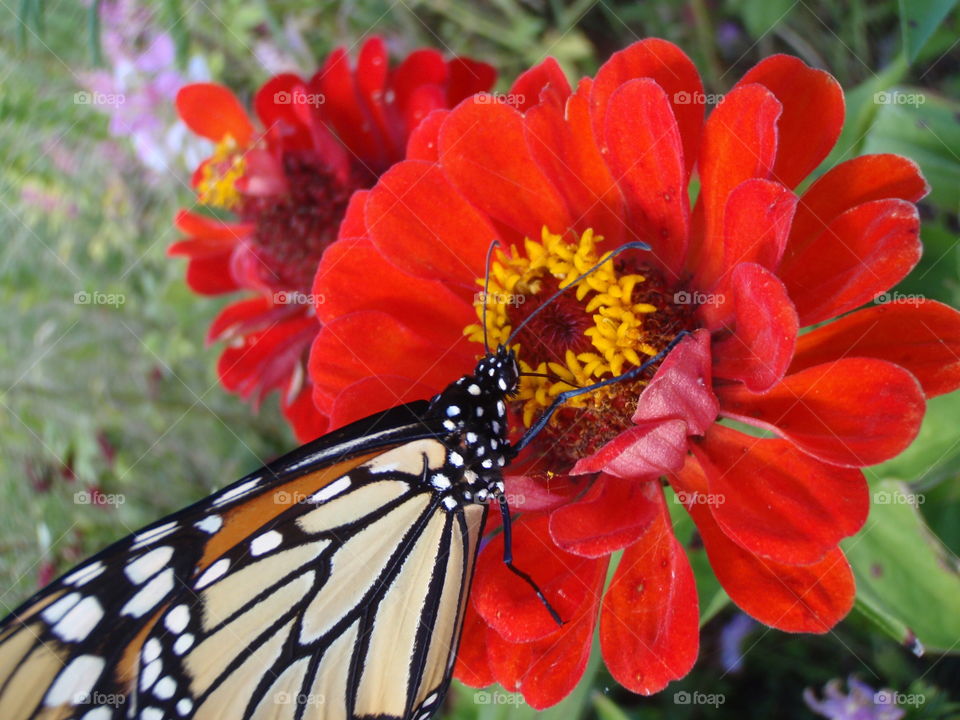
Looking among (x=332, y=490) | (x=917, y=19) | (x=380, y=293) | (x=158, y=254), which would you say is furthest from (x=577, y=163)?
(x=158, y=254)

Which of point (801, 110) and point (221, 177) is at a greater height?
point (221, 177)

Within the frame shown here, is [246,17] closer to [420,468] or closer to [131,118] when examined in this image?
[131,118]

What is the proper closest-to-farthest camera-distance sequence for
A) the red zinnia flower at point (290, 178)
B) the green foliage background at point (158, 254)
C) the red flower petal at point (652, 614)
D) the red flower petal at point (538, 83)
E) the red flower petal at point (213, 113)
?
the red flower petal at point (652, 614) → the red flower petal at point (538, 83) → the red zinnia flower at point (290, 178) → the red flower petal at point (213, 113) → the green foliage background at point (158, 254)

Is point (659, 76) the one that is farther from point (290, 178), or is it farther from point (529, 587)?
point (290, 178)

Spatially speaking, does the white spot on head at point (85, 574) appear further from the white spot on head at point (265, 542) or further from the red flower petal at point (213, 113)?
the red flower petal at point (213, 113)

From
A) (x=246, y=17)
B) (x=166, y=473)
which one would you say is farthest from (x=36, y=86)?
(x=166, y=473)

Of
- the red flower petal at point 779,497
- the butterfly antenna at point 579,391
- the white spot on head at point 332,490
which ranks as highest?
the white spot on head at point 332,490

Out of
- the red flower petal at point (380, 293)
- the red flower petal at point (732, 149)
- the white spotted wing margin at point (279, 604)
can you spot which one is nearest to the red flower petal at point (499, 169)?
the red flower petal at point (380, 293)
